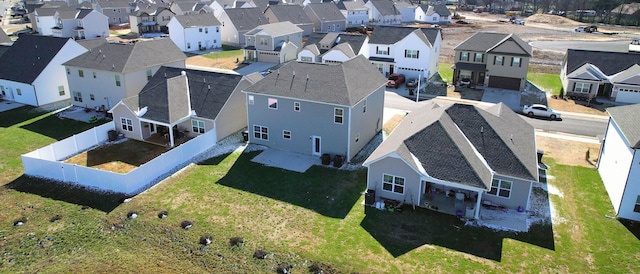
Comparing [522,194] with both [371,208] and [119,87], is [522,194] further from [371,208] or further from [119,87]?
[119,87]

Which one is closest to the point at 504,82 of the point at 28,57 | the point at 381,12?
the point at 28,57

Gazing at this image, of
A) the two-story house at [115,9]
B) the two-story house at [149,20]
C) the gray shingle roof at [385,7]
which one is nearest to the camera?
the two-story house at [149,20]

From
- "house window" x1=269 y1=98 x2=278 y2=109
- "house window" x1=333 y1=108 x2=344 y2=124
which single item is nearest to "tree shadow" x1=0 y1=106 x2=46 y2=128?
"house window" x1=269 y1=98 x2=278 y2=109

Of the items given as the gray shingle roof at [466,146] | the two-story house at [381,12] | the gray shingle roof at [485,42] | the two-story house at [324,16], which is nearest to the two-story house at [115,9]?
the two-story house at [324,16]

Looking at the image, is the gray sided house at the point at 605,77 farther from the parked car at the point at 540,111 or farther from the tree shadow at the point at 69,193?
the tree shadow at the point at 69,193

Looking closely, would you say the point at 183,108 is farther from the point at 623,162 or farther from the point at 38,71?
the point at 623,162

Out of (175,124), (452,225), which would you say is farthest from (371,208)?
(175,124)
